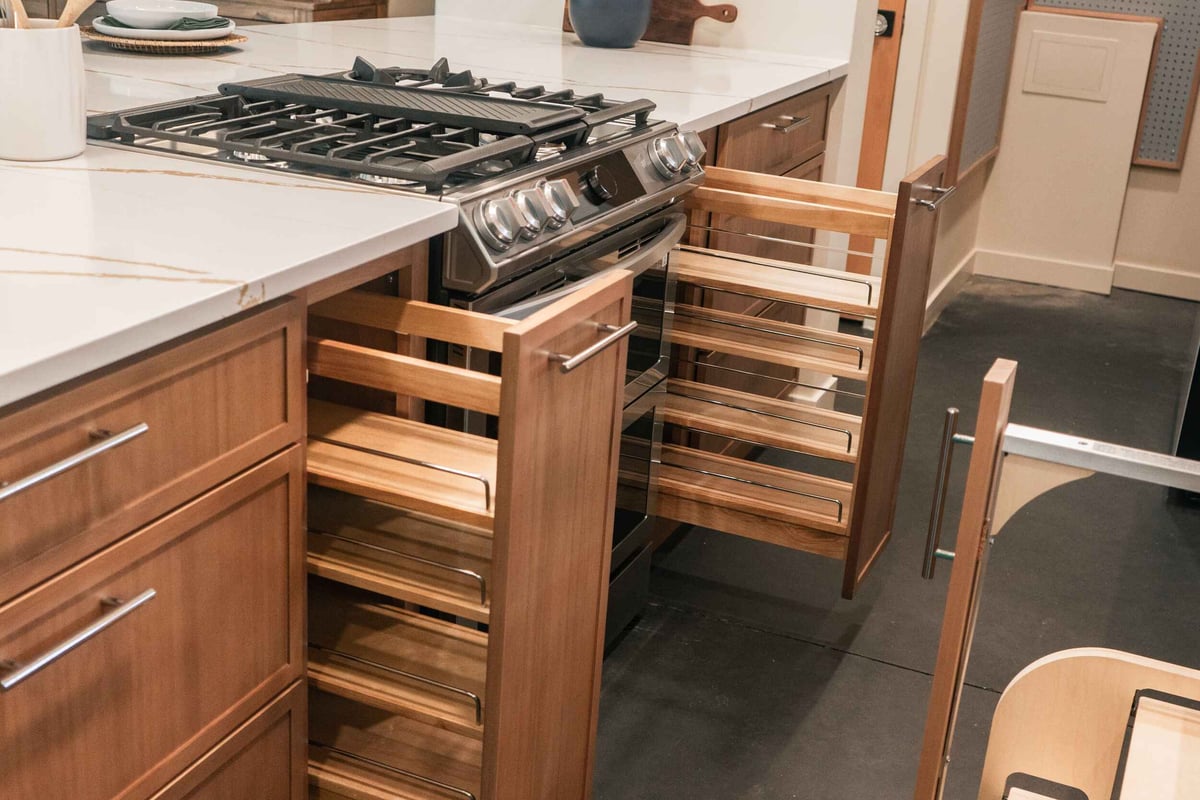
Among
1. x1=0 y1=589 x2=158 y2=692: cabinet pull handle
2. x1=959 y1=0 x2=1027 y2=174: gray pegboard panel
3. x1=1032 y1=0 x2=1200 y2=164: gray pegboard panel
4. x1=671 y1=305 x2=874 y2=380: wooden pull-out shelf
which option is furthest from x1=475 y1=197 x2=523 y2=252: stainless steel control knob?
x1=1032 y1=0 x2=1200 y2=164: gray pegboard panel

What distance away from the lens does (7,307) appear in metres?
1.00

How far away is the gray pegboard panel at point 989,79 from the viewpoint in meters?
3.97

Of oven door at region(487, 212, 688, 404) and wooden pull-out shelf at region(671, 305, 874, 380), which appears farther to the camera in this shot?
wooden pull-out shelf at region(671, 305, 874, 380)

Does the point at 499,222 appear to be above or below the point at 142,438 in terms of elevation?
above

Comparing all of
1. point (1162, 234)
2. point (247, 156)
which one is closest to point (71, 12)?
point (247, 156)

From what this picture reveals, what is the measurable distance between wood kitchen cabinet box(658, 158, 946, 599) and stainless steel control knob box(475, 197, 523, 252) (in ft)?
2.20

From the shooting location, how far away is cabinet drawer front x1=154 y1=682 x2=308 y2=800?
124 centimetres

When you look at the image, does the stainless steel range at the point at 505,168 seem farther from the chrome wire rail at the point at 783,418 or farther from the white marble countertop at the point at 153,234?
the chrome wire rail at the point at 783,418

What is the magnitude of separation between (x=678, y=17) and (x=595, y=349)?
6.40 ft

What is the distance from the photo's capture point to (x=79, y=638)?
1.00 m

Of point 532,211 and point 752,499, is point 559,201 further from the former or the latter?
point 752,499

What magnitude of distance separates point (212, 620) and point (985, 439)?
754 millimetres

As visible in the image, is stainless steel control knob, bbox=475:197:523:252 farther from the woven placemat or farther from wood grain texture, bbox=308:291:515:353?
the woven placemat

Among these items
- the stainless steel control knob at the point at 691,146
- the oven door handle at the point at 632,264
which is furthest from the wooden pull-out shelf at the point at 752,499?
the stainless steel control knob at the point at 691,146
